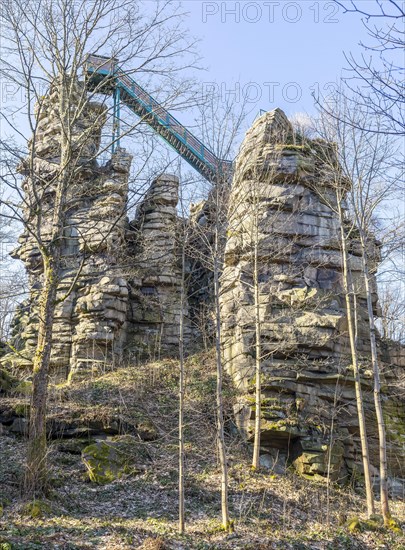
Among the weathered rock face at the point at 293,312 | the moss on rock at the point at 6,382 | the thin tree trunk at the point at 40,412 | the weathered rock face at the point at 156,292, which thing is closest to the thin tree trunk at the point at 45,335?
the thin tree trunk at the point at 40,412

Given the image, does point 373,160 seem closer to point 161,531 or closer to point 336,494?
point 336,494

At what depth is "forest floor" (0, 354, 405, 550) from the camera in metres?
7.93

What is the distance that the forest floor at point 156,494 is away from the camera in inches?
312

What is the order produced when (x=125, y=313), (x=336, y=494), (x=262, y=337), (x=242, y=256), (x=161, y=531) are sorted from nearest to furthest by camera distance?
1. (x=161, y=531)
2. (x=336, y=494)
3. (x=262, y=337)
4. (x=242, y=256)
5. (x=125, y=313)

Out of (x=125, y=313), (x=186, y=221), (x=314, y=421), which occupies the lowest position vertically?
(x=314, y=421)

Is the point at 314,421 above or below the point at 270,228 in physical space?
below

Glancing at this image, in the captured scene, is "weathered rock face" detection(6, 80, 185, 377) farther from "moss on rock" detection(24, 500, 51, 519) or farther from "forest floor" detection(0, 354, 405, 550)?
"moss on rock" detection(24, 500, 51, 519)

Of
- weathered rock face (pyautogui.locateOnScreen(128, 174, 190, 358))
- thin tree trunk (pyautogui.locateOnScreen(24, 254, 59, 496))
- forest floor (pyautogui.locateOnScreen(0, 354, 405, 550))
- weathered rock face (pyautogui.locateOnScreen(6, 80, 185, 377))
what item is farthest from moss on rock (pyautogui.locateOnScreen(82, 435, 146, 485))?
weathered rock face (pyautogui.locateOnScreen(128, 174, 190, 358))

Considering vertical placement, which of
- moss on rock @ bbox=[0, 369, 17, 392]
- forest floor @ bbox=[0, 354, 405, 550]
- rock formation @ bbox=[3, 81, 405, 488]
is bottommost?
forest floor @ bbox=[0, 354, 405, 550]

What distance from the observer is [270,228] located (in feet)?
54.3

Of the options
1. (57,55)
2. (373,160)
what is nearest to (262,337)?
(373,160)

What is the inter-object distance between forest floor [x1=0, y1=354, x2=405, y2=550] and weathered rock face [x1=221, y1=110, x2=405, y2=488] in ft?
3.33

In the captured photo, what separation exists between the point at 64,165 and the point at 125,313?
29.7 feet

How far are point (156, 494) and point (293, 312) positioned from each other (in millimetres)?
6498
